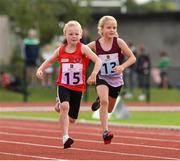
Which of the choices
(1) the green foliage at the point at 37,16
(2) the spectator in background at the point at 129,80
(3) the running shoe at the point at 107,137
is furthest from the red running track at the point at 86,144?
(1) the green foliage at the point at 37,16

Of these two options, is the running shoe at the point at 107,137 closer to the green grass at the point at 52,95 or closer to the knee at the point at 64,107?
the knee at the point at 64,107

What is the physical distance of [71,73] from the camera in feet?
43.4

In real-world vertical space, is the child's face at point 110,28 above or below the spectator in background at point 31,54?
above

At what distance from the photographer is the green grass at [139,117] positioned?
2075 cm

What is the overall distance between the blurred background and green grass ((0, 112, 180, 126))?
13.6ft

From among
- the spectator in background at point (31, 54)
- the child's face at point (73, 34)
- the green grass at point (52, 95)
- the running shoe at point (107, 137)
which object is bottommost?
the green grass at point (52, 95)

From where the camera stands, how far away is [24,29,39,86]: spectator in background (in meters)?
A: 28.2

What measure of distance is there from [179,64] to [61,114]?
2842cm

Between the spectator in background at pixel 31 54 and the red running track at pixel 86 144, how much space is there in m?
8.92

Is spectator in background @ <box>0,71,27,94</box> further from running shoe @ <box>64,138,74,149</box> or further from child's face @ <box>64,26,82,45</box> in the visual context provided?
running shoe @ <box>64,138,74,149</box>

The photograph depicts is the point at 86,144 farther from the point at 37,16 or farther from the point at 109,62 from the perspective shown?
the point at 37,16

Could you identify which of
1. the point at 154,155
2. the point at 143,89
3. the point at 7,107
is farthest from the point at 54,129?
the point at 143,89

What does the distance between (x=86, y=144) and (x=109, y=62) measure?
147 centimetres

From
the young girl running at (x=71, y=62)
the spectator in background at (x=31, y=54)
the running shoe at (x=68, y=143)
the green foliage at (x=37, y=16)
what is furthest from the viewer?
the green foliage at (x=37, y=16)
